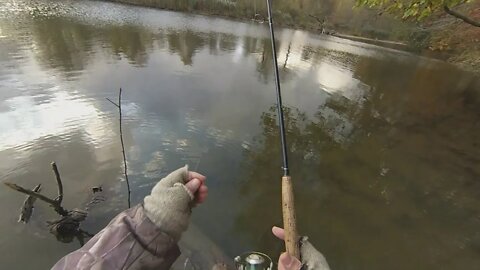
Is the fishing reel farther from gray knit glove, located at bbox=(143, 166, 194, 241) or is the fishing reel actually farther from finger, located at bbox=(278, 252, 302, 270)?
gray knit glove, located at bbox=(143, 166, 194, 241)

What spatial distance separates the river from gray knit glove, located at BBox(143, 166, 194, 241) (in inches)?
171

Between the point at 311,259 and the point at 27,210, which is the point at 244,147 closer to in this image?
the point at 27,210

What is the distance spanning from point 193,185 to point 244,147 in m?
7.04

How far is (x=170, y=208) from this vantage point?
59.2 inches

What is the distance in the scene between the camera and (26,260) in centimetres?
500

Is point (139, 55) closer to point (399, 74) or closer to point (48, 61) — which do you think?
point (48, 61)

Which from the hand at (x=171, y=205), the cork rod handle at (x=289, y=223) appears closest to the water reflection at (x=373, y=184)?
the cork rod handle at (x=289, y=223)

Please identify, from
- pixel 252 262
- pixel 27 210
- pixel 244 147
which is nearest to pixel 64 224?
pixel 27 210

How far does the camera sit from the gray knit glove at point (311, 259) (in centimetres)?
158

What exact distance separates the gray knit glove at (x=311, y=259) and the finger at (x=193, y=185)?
25.3 inches

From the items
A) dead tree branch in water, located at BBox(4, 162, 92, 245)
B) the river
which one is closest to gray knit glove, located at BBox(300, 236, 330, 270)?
the river

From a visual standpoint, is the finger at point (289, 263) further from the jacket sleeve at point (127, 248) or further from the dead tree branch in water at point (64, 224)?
the dead tree branch in water at point (64, 224)

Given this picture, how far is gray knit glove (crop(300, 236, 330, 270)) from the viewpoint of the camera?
5.19ft

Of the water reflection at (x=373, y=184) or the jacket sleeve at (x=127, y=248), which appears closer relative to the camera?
the jacket sleeve at (x=127, y=248)
